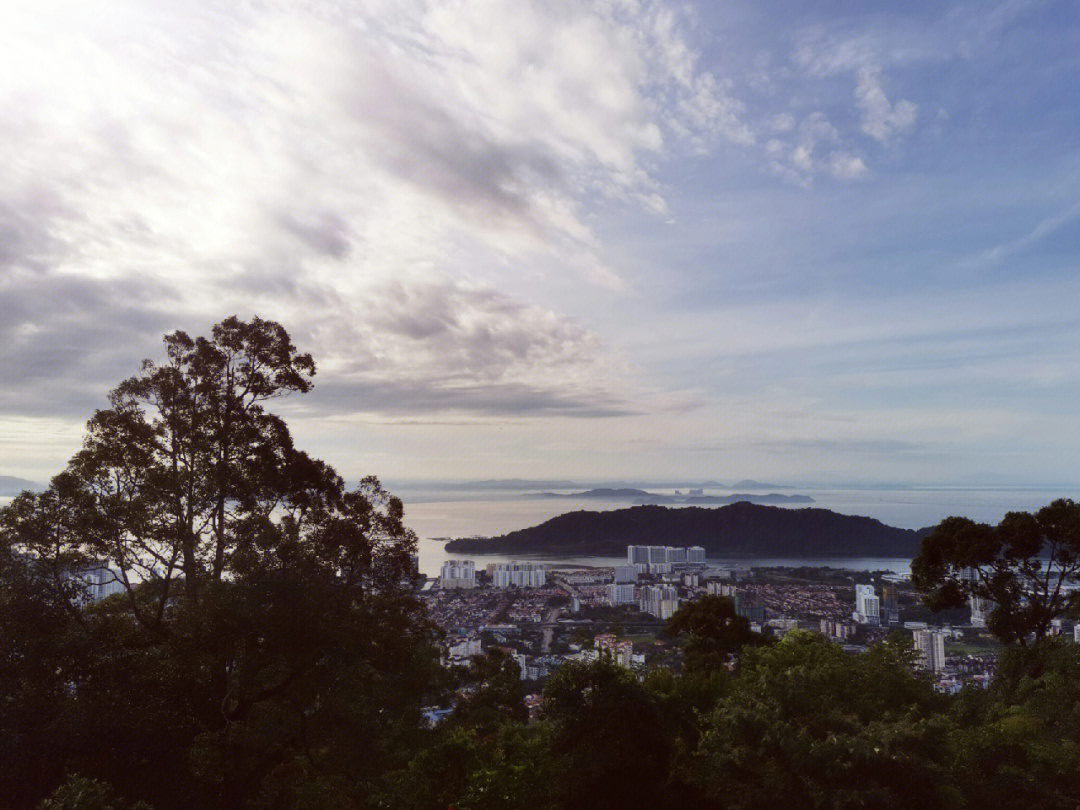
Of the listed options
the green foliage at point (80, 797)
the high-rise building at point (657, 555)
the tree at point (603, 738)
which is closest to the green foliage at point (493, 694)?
the tree at point (603, 738)

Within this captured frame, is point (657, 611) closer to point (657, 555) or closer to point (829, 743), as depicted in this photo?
point (657, 555)

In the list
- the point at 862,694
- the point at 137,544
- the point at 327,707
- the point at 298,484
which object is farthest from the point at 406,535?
the point at 862,694

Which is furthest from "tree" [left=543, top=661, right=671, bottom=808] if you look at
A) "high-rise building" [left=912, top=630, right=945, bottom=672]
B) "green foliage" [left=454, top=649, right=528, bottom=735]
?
"high-rise building" [left=912, top=630, right=945, bottom=672]

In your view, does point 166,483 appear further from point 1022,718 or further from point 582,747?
point 1022,718

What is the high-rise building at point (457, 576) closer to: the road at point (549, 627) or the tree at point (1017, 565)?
the road at point (549, 627)

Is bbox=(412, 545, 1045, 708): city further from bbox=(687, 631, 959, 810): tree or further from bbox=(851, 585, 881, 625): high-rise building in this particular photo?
bbox=(687, 631, 959, 810): tree

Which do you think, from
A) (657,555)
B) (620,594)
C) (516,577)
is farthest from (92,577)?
(657,555)
